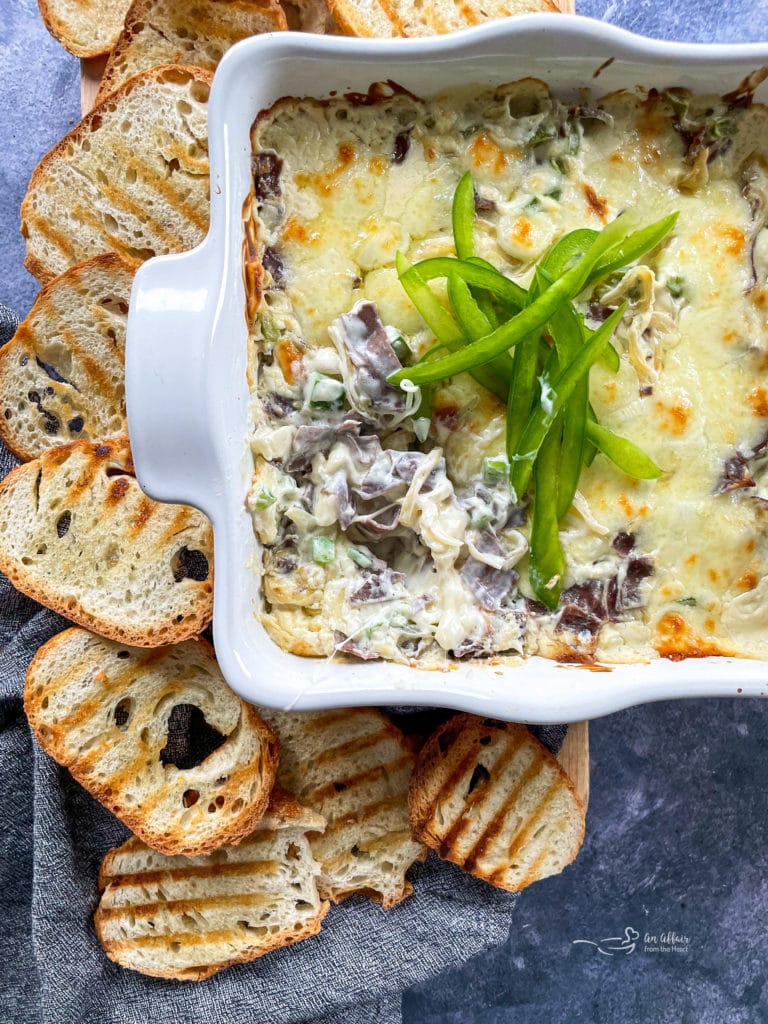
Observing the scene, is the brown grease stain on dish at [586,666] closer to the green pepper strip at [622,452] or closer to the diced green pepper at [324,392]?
the green pepper strip at [622,452]

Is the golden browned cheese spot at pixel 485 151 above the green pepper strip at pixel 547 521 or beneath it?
above

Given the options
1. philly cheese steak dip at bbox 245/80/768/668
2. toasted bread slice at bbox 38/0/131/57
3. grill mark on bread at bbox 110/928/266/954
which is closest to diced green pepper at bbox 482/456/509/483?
philly cheese steak dip at bbox 245/80/768/668

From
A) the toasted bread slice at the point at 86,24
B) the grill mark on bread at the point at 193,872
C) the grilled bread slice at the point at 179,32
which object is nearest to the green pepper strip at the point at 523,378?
the grilled bread slice at the point at 179,32

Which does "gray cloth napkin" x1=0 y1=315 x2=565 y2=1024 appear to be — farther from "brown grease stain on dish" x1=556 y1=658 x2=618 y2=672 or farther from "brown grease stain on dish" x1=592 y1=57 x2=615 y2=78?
"brown grease stain on dish" x1=592 y1=57 x2=615 y2=78

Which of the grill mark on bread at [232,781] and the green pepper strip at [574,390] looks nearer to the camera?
the green pepper strip at [574,390]

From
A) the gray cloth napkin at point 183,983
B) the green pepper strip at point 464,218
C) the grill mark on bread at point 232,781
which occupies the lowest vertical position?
the gray cloth napkin at point 183,983

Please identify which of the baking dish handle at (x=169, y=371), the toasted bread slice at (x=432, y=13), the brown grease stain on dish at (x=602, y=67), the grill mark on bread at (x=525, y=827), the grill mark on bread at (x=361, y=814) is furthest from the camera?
the grill mark on bread at (x=361, y=814)

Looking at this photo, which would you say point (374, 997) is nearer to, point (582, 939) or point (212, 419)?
point (582, 939)

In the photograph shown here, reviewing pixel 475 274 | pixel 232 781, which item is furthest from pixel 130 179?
pixel 232 781

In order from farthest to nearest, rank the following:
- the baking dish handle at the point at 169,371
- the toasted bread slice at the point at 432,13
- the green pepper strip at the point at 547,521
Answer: the toasted bread slice at the point at 432,13
the green pepper strip at the point at 547,521
the baking dish handle at the point at 169,371
